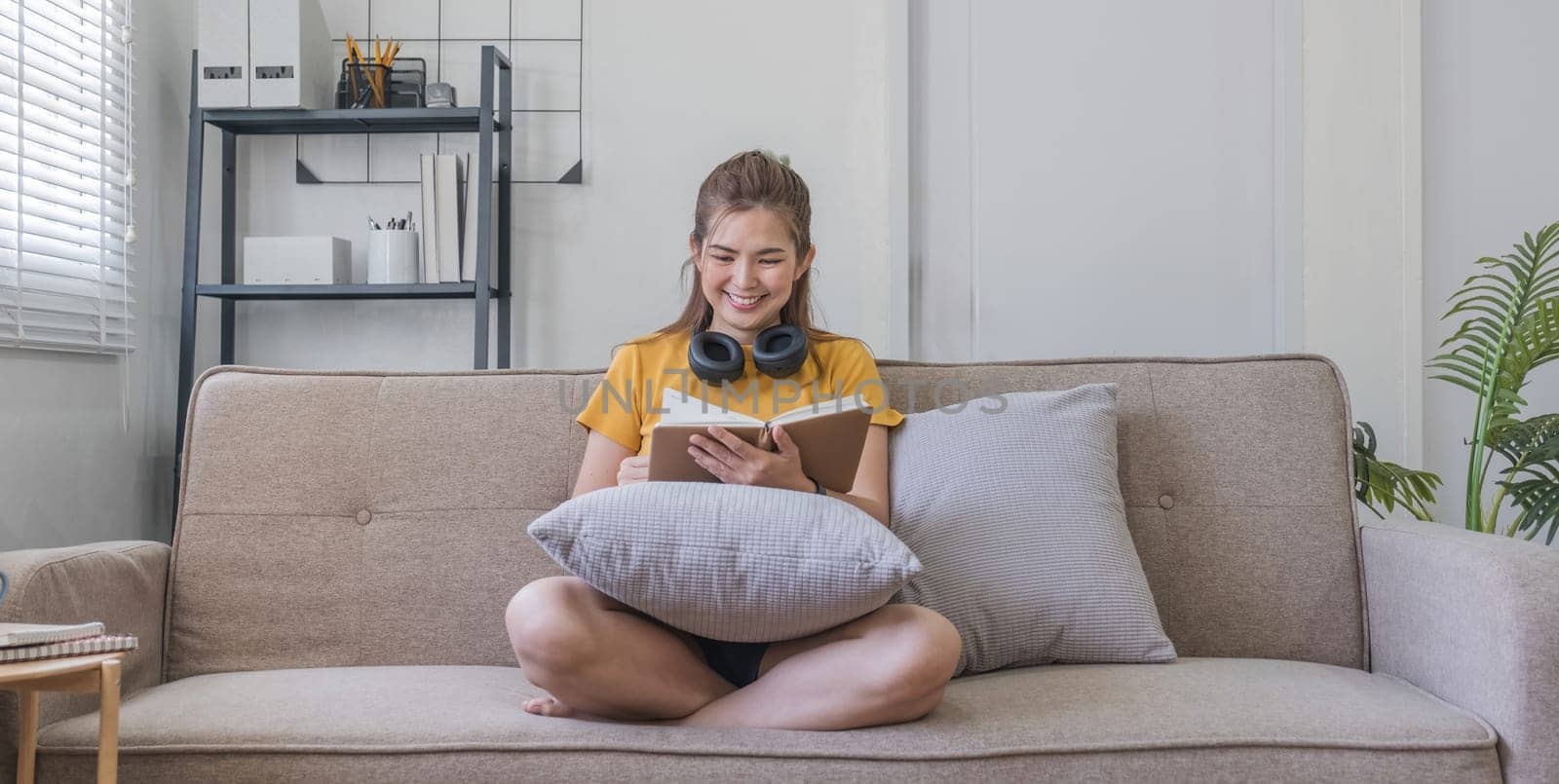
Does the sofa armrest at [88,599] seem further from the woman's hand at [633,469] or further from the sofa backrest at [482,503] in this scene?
the woman's hand at [633,469]

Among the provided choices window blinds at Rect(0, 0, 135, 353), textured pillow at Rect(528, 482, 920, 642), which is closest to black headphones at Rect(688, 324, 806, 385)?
textured pillow at Rect(528, 482, 920, 642)

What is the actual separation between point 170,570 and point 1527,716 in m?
1.72

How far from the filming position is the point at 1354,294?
266cm

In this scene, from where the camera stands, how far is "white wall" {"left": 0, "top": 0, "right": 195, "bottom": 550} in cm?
209

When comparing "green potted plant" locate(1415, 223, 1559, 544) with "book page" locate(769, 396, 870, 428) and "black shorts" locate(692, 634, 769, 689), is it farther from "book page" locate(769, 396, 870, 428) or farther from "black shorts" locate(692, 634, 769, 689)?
"black shorts" locate(692, 634, 769, 689)

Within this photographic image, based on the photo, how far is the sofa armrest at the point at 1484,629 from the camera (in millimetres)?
1277

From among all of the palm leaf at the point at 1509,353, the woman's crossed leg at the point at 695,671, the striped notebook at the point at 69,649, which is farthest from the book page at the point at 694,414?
the palm leaf at the point at 1509,353

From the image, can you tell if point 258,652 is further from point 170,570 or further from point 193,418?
point 193,418

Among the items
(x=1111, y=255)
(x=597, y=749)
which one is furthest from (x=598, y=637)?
(x=1111, y=255)

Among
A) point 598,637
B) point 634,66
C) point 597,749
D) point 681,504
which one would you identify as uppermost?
point 634,66

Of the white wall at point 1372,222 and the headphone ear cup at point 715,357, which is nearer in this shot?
the headphone ear cup at point 715,357

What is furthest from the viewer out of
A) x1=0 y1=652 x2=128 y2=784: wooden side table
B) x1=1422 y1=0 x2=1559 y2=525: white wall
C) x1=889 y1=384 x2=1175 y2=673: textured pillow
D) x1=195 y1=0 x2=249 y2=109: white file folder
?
x1=1422 y1=0 x2=1559 y2=525: white wall

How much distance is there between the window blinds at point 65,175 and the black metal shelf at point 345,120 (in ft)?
0.74

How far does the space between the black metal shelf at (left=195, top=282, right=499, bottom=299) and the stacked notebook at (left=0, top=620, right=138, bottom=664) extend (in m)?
1.32
